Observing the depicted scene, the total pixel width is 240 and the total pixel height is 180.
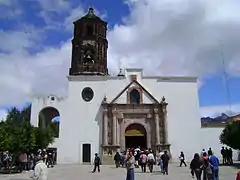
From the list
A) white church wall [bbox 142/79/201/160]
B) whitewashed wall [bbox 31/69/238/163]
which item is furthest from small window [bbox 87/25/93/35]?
white church wall [bbox 142/79/201/160]

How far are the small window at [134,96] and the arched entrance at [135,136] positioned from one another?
253cm

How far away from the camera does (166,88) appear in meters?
36.1

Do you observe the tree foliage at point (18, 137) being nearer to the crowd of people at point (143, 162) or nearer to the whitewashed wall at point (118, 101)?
the crowd of people at point (143, 162)

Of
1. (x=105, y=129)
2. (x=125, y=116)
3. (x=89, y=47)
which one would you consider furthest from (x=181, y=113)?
(x=89, y=47)

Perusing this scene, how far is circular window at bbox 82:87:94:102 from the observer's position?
35438mm

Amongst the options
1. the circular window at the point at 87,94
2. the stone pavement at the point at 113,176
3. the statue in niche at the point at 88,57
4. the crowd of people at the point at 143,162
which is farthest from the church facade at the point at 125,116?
the stone pavement at the point at 113,176

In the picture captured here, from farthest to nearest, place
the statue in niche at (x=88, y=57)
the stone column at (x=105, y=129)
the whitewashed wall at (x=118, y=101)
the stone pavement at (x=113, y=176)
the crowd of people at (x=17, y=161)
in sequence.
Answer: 1. the statue in niche at (x=88, y=57)
2. the whitewashed wall at (x=118, y=101)
3. the stone column at (x=105, y=129)
4. the crowd of people at (x=17, y=161)
5. the stone pavement at (x=113, y=176)

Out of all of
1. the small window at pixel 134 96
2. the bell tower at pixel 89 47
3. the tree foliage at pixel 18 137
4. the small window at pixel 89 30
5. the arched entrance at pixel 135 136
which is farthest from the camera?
Result: the small window at pixel 89 30

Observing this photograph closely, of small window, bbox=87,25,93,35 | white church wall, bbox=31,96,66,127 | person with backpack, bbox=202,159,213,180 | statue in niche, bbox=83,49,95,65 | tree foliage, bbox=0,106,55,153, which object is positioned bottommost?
person with backpack, bbox=202,159,213,180

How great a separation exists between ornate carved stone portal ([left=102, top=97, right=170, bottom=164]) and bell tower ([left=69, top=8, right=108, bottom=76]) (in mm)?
5941

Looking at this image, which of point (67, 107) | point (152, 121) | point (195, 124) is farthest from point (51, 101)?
point (195, 124)

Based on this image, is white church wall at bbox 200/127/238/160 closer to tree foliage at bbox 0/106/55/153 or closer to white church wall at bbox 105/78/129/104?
white church wall at bbox 105/78/129/104

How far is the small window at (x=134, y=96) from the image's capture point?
35.6m

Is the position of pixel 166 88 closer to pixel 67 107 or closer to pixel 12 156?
pixel 67 107
